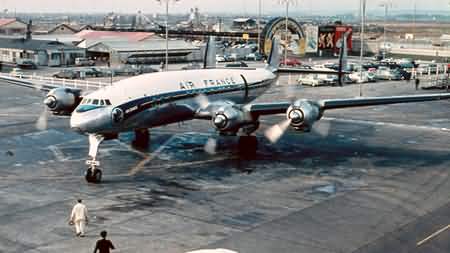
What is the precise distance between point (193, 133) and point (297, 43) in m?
79.8

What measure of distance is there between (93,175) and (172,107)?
7456mm

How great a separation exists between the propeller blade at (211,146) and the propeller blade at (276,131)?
399 cm

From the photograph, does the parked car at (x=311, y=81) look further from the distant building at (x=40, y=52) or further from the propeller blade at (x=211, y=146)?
the distant building at (x=40, y=52)

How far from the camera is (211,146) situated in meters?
40.5

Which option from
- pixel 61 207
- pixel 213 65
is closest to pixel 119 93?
pixel 61 207

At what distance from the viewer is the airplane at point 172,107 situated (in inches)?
1241

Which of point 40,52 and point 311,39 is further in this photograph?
point 311,39

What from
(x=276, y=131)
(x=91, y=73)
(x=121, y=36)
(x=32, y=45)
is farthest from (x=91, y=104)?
(x=121, y=36)

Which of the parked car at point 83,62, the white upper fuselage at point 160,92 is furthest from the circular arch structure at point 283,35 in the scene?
the white upper fuselage at point 160,92

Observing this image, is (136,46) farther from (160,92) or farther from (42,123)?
(160,92)

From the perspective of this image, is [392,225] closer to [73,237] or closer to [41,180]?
[73,237]

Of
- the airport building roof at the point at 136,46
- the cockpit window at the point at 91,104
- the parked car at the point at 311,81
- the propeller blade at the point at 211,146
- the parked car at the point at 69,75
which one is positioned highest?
the airport building roof at the point at 136,46

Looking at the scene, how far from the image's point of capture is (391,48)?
142 metres

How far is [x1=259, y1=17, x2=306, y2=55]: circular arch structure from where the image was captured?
357 feet
